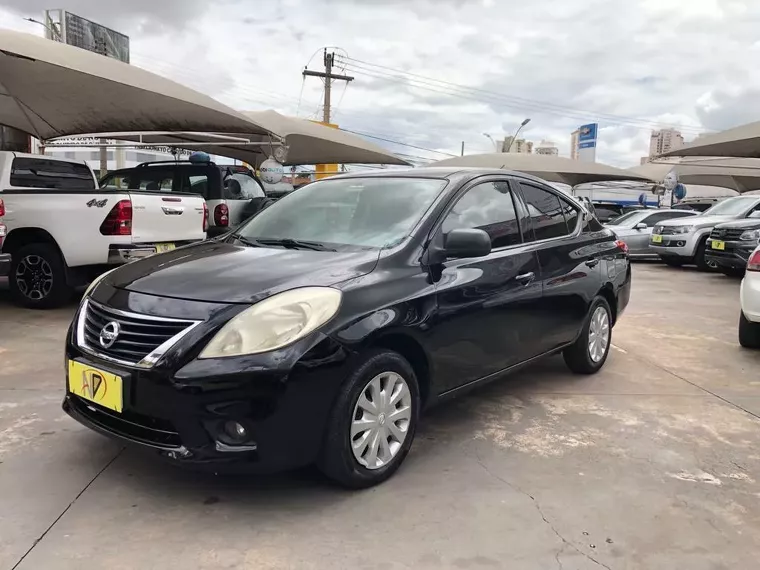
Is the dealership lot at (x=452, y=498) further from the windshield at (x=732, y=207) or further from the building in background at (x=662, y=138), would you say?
the building in background at (x=662, y=138)

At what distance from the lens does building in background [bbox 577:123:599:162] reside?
44347 millimetres

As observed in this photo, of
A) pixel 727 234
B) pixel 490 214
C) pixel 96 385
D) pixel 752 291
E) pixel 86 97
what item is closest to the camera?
pixel 96 385

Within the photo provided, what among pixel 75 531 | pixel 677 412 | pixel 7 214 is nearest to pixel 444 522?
pixel 75 531

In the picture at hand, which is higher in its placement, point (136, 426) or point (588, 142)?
point (588, 142)

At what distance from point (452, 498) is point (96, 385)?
170cm

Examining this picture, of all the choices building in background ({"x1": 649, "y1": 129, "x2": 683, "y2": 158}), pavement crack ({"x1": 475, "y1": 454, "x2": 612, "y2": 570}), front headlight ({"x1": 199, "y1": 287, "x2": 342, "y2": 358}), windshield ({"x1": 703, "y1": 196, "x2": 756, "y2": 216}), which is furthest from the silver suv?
building in background ({"x1": 649, "y1": 129, "x2": 683, "y2": 158})

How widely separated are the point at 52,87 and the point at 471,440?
837 cm

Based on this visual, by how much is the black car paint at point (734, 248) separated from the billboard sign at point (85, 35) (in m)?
21.3

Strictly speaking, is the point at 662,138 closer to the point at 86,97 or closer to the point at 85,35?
the point at 85,35

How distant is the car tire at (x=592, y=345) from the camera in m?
4.82

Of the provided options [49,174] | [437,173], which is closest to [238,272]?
[437,173]

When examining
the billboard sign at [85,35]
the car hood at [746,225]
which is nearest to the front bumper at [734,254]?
the car hood at [746,225]

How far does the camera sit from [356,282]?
294cm

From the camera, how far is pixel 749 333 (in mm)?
6012
